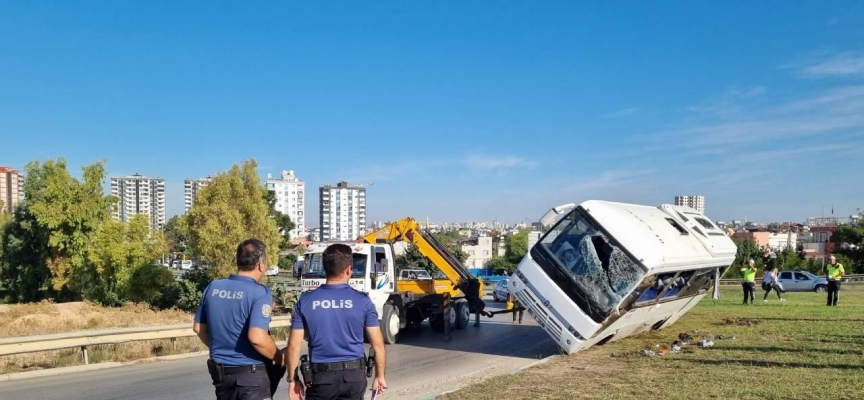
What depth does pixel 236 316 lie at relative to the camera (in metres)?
4.50

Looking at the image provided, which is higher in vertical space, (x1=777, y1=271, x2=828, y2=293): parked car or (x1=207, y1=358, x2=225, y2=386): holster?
(x1=207, y1=358, x2=225, y2=386): holster

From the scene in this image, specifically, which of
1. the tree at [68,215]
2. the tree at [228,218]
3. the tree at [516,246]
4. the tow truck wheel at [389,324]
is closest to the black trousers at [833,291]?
the tow truck wheel at [389,324]

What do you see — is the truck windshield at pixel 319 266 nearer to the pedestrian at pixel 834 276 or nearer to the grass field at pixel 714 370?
the grass field at pixel 714 370

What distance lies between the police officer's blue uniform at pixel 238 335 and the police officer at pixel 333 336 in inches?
9.6

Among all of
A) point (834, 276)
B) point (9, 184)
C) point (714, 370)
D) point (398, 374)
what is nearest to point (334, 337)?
point (398, 374)

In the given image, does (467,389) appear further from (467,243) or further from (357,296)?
(467,243)

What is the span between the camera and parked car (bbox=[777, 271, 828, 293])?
114 ft

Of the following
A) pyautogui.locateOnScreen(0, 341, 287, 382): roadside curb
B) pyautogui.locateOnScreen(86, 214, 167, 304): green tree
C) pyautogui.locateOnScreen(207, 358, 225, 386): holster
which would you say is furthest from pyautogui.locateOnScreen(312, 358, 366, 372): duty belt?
pyautogui.locateOnScreen(86, 214, 167, 304): green tree

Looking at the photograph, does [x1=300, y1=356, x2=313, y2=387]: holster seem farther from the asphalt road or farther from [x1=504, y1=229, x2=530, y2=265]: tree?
[x1=504, y1=229, x2=530, y2=265]: tree

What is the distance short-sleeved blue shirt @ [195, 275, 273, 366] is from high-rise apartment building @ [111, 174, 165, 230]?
157159mm

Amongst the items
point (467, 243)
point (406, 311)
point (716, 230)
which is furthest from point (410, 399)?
point (467, 243)

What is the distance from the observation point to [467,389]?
8.77m

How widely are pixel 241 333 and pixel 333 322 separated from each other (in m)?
0.65

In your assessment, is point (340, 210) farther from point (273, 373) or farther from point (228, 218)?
point (273, 373)
